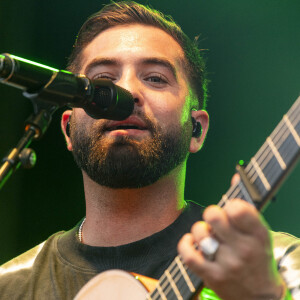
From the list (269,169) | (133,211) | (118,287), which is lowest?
(133,211)

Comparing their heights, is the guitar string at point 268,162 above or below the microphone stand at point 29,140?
above

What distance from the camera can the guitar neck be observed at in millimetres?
945

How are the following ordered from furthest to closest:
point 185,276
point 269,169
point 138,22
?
1. point 138,22
2. point 185,276
3. point 269,169

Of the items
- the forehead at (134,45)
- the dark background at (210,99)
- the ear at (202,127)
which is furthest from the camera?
the dark background at (210,99)

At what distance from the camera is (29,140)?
113cm

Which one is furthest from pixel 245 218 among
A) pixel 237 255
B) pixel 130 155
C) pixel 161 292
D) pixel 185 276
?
pixel 130 155

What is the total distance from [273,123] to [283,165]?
1.78 meters

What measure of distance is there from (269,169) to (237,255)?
18cm

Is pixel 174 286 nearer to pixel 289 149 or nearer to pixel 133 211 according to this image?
pixel 289 149

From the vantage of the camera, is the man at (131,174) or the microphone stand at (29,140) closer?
the microphone stand at (29,140)

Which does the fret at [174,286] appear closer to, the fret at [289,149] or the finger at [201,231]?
the finger at [201,231]

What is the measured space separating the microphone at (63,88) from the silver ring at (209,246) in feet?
1.56

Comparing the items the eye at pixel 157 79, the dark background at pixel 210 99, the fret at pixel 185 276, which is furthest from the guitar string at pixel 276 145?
the dark background at pixel 210 99

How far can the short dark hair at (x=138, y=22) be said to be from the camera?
2.17 m
